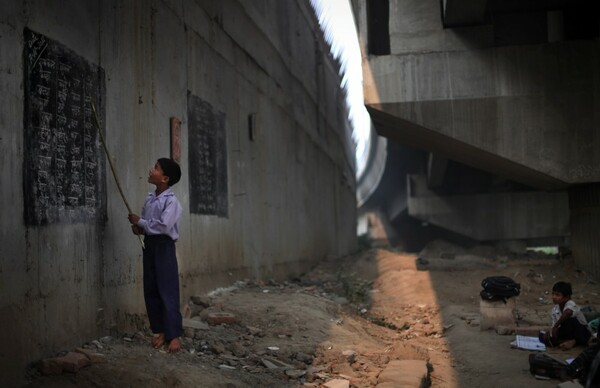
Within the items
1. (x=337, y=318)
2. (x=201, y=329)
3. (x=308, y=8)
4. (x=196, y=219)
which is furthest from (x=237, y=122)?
(x=308, y=8)

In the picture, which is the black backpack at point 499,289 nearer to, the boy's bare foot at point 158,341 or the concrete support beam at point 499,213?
the boy's bare foot at point 158,341

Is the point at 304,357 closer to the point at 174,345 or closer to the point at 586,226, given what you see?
the point at 174,345

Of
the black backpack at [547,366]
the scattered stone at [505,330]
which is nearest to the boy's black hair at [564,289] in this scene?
the scattered stone at [505,330]

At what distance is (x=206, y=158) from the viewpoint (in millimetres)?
7727

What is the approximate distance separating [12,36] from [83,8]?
1.04m

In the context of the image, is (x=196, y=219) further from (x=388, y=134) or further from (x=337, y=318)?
(x=388, y=134)

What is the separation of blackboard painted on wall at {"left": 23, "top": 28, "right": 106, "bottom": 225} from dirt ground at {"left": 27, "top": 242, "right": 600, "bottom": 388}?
1087 millimetres

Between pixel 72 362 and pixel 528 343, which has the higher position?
pixel 72 362

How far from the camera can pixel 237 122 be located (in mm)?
9164

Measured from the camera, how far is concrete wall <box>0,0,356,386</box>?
389cm

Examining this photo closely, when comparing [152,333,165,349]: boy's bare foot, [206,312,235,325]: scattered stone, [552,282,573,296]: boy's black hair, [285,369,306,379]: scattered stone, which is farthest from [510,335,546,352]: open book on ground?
[152,333,165,349]: boy's bare foot

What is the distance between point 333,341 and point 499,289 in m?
2.30

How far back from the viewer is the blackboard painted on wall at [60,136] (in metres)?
4.07

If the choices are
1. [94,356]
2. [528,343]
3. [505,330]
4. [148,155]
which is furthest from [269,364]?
[505,330]
